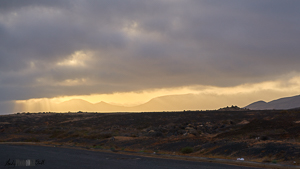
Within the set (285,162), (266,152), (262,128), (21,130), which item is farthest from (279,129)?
(21,130)

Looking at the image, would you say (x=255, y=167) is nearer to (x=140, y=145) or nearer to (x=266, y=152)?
(x=266, y=152)

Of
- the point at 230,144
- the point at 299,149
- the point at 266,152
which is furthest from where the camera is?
the point at 230,144

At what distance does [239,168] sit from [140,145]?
19157 millimetres

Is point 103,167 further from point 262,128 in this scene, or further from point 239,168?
point 262,128

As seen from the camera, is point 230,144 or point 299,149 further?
point 230,144

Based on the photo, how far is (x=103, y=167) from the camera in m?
16.6

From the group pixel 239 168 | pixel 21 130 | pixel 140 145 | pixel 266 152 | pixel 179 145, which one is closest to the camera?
pixel 239 168

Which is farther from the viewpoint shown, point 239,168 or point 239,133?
point 239,133

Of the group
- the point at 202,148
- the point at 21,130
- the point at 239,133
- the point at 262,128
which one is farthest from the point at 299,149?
the point at 21,130

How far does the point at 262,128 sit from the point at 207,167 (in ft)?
74.5

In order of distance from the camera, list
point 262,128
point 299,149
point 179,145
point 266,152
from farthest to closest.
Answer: point 262,128 → point 179,145 → point 266,152 → point 299,149

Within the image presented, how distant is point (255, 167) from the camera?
16.3 metres

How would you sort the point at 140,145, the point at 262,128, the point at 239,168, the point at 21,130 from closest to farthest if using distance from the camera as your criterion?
the point at 239,168, the point at 140,145, the point at 262,128, the point at 21,130

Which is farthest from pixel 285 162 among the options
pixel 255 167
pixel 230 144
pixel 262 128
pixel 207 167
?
pixel 262 128
